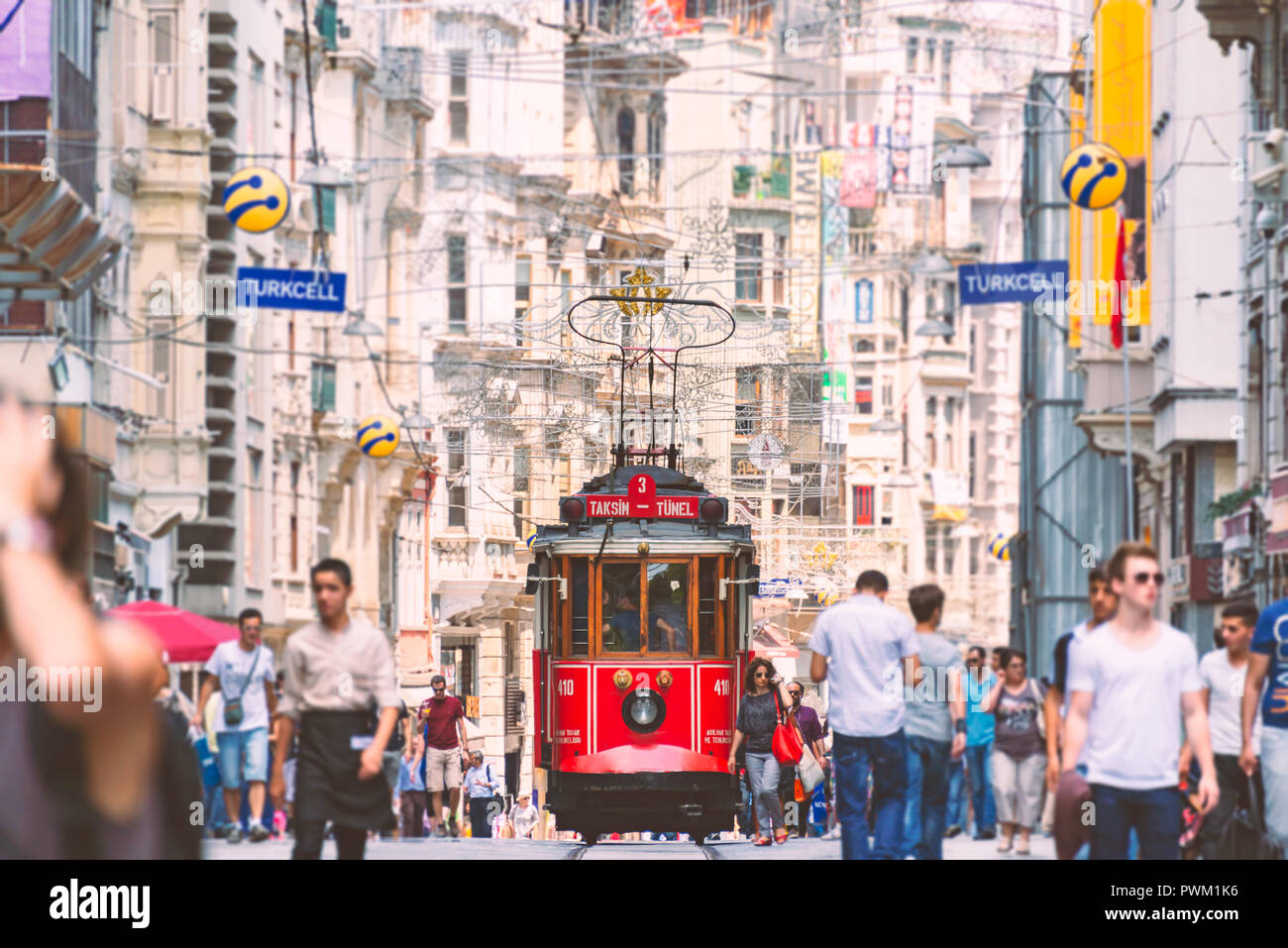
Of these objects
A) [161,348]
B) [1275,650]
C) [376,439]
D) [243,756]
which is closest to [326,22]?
[161,348]

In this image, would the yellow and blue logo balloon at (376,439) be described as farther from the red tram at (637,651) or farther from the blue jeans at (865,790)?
the blue jeans at (865,790)

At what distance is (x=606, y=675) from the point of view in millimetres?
21297

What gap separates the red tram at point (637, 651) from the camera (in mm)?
20891

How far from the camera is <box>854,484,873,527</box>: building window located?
84.9 m

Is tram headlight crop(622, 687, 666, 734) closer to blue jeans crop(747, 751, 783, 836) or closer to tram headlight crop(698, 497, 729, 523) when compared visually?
tram headlight crop(698, 497, 729, 523)

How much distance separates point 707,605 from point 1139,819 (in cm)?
1215

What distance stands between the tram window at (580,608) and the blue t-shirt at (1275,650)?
10.4 metres

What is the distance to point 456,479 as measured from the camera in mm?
40125

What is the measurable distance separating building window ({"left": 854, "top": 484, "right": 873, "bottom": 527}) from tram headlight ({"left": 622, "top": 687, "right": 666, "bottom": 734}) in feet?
206

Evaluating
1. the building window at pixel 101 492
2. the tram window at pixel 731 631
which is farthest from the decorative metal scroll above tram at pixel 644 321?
the tram window at pixel 731 631

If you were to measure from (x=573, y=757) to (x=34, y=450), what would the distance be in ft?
57.8

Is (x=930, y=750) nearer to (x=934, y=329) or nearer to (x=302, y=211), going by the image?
(x=934, y=329)
